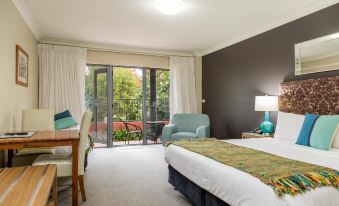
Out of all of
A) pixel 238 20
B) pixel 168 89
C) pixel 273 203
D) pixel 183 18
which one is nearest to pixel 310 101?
pixel 238 20

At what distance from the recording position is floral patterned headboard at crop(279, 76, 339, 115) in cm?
315

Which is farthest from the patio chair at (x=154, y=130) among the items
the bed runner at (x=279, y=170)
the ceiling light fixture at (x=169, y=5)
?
the bed runner at (x=279, y=170)

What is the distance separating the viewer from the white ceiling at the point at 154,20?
3434 mm

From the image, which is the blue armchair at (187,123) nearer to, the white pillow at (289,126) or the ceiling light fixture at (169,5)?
the white pillow at (289,126)

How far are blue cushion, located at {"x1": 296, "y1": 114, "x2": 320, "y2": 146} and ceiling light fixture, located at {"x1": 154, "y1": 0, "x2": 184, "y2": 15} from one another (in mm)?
2191

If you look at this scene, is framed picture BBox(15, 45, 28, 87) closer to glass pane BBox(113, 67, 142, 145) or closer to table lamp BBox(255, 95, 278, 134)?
glass pane BBox(113, 67, 142, 145)

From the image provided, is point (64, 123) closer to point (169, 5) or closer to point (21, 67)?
point (21, 67)

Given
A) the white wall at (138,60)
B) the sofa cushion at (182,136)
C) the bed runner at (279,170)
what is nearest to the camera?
the bed runner at (279,170)

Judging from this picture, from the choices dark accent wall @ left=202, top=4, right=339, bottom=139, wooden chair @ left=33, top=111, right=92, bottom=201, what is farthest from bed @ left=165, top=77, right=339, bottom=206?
wooden chair @ left=33, top=111, right=92, bottom=201

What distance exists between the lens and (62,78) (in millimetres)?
5203

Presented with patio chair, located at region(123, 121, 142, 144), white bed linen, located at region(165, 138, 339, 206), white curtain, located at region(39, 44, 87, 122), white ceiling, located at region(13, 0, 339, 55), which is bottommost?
patio chair, located at region(123, 121, 142, 144)

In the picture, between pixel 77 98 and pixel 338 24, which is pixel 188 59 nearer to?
pixel 77 98

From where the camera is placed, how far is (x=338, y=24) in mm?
3152

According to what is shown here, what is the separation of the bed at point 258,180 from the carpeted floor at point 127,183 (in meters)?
0.23
